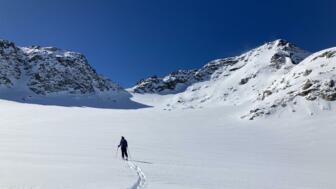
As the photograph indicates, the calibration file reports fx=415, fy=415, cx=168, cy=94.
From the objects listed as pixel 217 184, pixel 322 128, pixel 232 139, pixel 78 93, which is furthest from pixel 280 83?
pixel 78 93

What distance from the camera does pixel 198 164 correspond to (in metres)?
23.1

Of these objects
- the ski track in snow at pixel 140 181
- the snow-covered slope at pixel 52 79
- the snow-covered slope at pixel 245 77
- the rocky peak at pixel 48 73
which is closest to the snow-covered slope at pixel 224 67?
the snow-covered slope at pixel 245 77

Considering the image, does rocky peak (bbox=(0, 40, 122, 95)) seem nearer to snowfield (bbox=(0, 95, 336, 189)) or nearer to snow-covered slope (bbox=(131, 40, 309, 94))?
snow-covered slope (bbox=(131, 40, 309, 94))

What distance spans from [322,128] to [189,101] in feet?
236

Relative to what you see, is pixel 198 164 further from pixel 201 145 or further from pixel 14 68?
pixel 14 68

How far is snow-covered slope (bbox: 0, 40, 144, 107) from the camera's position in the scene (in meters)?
118

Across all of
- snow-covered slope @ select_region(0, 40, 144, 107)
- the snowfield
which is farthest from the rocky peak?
the snowfield

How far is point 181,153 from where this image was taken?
94.3ft

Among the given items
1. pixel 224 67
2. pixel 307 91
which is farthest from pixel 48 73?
pixel 307 91

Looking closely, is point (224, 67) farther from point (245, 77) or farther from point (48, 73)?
point (48, 73)

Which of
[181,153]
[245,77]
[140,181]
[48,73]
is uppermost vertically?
A: [48,73]

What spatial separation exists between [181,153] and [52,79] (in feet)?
353

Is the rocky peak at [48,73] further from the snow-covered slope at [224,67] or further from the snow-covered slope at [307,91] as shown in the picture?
the snow-covered slope at [307,91]

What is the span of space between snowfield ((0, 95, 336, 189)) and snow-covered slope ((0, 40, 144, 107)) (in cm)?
5781
